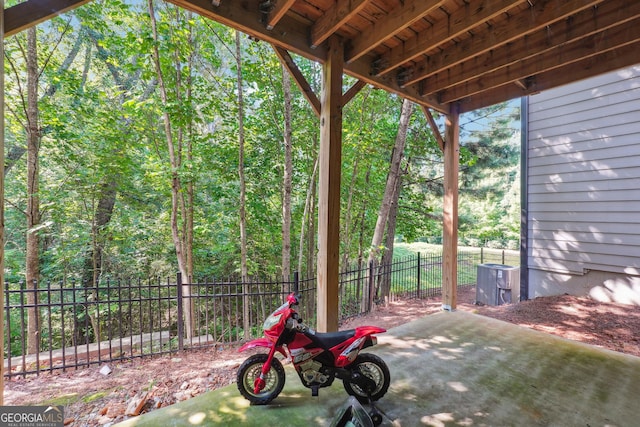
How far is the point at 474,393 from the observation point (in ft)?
6.66

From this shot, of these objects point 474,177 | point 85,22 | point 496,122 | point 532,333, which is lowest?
point 532,333

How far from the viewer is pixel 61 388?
2.57 m

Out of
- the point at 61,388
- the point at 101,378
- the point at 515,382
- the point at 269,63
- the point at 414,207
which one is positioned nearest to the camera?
the point at 515,382

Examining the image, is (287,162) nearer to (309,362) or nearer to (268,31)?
(268,31)

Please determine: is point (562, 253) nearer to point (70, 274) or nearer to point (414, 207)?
point (414, 207)

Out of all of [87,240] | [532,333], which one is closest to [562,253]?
[532,333]

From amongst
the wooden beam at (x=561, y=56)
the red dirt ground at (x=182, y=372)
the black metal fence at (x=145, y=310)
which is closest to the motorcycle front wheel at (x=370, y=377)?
the red dirt ground at (x=182, y=372)

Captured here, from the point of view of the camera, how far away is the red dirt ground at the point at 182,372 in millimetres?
2160

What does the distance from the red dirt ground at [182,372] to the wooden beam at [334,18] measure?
3.04m

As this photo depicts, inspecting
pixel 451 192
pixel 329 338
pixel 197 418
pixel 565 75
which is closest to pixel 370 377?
pixel 329 338

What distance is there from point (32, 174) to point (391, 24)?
5.92m

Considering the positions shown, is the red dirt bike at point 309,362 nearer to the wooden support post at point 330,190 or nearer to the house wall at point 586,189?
the wooden support post at point 330,190

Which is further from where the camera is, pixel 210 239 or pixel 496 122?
pixel 496 122

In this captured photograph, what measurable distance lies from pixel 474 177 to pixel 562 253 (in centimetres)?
416
